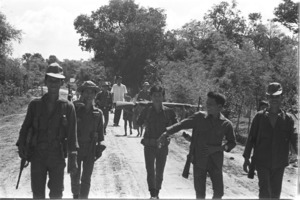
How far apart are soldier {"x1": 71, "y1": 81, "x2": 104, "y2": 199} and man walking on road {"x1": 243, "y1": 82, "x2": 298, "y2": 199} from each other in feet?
7.11

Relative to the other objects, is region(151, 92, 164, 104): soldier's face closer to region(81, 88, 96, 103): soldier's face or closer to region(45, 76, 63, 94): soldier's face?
region(81, 88, 96, 103): soldier's face

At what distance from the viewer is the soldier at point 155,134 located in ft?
24.9

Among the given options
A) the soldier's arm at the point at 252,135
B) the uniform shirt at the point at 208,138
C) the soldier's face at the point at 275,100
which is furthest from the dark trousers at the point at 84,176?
the soldier's face at the point at 275,100

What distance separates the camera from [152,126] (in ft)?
25.0

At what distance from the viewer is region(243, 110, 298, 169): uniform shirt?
21.0 ft

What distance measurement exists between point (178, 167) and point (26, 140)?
6672 millimetres

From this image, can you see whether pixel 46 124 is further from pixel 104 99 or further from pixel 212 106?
pixel 104 99

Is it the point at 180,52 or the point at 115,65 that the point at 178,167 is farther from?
the point at 180,52

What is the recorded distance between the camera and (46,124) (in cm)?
560

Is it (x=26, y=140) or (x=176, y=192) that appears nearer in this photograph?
(x=26, y=140)

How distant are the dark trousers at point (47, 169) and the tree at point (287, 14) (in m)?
29.8

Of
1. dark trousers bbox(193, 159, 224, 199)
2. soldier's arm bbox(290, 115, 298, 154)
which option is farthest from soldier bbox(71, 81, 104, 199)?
soldier's arm bbox(290, 115, 298, 154)

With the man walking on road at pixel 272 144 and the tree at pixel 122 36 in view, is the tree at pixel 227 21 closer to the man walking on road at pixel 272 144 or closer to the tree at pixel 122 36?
the tree at pixel 122 36

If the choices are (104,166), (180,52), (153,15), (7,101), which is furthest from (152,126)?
(180,52)
